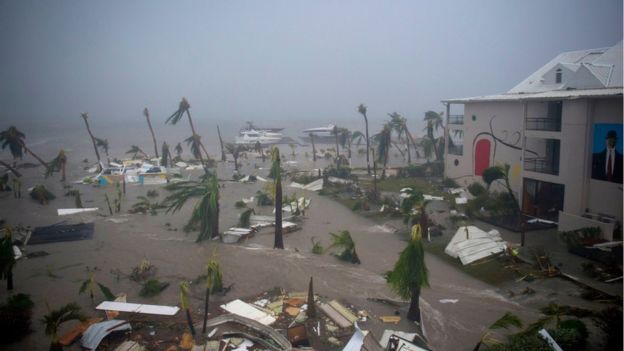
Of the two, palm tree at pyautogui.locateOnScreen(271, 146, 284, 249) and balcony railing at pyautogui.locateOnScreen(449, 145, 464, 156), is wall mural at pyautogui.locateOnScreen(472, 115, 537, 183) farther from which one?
palm tree at pyautogui.locateOnScreen(271, 146, 284, 249)

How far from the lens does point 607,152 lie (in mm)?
20484

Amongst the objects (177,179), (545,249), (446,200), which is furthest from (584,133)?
(177,179)

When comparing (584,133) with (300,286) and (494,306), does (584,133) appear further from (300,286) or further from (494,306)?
(300,286)

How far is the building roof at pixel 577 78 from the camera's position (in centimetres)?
2495

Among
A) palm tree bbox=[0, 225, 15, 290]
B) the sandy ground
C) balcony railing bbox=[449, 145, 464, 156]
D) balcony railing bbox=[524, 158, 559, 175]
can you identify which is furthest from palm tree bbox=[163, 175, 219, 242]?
balcony railing bbox=[449, 145, 464, 156]

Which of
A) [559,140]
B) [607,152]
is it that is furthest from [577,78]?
[607,152]

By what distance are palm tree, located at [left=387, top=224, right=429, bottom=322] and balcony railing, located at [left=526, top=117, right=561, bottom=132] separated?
17.6 meters

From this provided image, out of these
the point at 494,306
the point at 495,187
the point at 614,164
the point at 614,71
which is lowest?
the point at 494,306

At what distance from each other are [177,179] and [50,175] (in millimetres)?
14831

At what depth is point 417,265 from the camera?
1237 centimetres

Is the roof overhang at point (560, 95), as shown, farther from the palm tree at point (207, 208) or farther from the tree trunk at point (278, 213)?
the palm tree at point (207, 208)

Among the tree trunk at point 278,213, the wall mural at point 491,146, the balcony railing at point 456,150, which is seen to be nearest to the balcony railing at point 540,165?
the wall mural at point 491,146

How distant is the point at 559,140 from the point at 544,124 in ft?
4.27

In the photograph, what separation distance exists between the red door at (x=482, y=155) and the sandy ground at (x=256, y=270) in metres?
11.2
